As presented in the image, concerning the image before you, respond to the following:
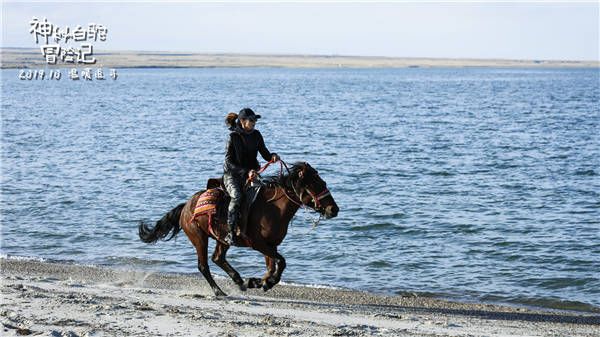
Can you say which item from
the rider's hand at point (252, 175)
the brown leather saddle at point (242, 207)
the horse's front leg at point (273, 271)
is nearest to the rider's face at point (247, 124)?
the rider's hand at point (252, 175)

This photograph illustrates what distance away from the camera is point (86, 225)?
20688 millimetres

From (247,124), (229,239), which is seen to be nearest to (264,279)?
(229,239)

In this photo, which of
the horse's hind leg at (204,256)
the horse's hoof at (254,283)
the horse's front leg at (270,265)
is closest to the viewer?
the horse's front leg at (270,265)

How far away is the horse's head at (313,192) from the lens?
38.9 feet

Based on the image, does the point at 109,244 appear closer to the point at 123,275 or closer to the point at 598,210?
the point at 123,275

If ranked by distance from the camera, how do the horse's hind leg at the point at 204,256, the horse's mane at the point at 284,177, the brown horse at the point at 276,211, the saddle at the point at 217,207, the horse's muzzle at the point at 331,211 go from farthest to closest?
the horse's hind leg at the point at 204,256, the saddle at the point at 217,207, the horse's mane at the point at 284,177, the brown horse at the point at 276,211, the horse's muzzle at the point at 331,211

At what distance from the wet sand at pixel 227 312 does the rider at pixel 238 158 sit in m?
1.39

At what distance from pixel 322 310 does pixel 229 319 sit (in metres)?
1.81

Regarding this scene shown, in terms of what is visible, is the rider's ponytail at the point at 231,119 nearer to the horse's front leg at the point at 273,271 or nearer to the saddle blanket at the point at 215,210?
the saddle blanket at the point at 215,210

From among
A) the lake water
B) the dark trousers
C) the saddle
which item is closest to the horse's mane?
the saddle

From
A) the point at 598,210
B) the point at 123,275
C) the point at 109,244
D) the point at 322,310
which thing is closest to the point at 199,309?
the point at 322,310

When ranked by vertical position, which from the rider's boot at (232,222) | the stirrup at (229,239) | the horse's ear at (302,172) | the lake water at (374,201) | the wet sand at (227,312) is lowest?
the lake water at (374,201)

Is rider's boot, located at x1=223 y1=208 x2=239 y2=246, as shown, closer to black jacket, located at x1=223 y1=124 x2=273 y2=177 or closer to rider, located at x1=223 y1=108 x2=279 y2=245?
rider, located at x1=223 y1=108 x2=279 y2=245

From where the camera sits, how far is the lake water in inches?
647
